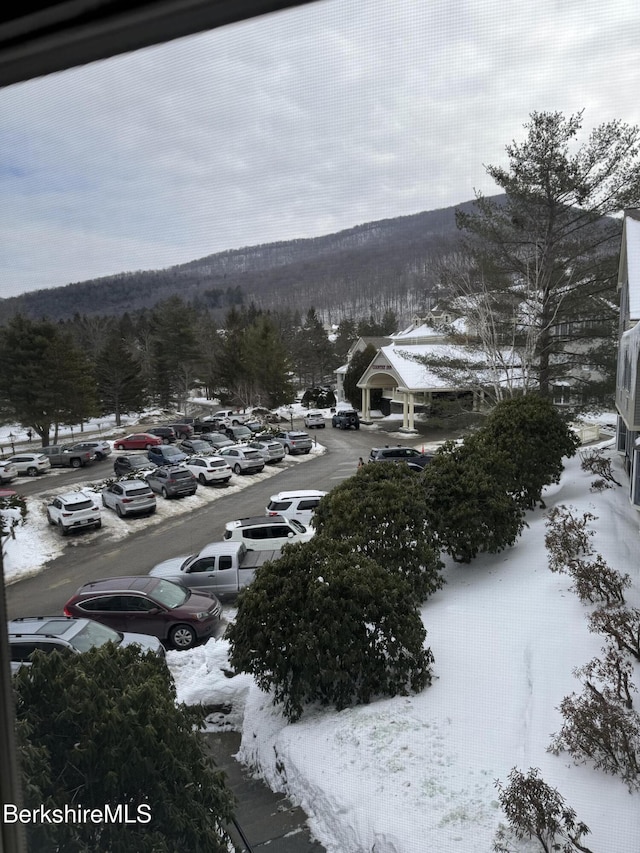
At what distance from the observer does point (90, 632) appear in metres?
2.58

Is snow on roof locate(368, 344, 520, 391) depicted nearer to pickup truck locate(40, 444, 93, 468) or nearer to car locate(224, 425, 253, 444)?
car locate(224, 425, 253, 444)

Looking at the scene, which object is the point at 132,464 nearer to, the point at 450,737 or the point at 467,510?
the point at 467,510

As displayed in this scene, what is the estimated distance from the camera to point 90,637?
254 centimetres

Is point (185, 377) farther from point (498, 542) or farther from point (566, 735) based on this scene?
point (566, 735)

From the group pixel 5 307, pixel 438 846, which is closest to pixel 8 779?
Result: pixel 5 307

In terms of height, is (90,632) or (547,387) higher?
(547,387)

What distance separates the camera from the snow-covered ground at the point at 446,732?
1.55 metres

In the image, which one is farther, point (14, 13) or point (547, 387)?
point (547, 387)

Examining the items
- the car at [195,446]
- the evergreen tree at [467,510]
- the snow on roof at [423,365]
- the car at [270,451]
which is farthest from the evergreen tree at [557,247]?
the car at [195,446]

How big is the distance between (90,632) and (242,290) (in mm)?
1902

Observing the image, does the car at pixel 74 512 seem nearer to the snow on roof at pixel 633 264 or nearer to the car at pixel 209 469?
the car at pixel 209 469

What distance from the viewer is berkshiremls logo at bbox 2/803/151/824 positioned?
65cm

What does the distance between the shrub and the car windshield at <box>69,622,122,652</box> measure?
0.60 m

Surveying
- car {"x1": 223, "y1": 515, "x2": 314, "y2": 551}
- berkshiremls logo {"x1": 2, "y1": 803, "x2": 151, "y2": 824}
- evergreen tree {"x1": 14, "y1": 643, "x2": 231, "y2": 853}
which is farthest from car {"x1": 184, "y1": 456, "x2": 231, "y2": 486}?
berkshiremls logo {"x1": 2, "y1": 803, "x2": 151, "y2": 824}
